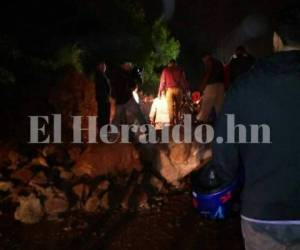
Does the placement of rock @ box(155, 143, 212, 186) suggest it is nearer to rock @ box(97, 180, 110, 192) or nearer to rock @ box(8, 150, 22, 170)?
rock @ box(97, 180, 110, 192)

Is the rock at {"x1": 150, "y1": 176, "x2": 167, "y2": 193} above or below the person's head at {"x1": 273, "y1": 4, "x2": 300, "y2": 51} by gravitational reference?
below

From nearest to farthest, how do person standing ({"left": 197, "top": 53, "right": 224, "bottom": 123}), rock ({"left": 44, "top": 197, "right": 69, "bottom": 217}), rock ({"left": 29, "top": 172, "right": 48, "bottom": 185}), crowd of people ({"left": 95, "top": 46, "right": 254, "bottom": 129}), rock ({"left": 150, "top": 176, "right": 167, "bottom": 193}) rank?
rock ({"left": 44, "top": 197, "right": 69, "bottom": 217}) → rock ({"left": 29, "top": 172, "right": 48, "bottom": 185}) → rock ({"left": 150, "top": 176, "right": 167, "bottom": 193}) → crowd of people ({"left": 95, "top": 46, "right": 254, "bottom": 129}) → person standing ({"left": 197, "top": 53, "right": 224, "bottom": 123})

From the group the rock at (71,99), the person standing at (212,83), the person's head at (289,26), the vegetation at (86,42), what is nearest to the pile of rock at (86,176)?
the rock at (71,99)

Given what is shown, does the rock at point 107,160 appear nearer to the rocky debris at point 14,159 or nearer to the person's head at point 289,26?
the rocky debris at point 14,159

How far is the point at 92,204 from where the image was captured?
6.11m

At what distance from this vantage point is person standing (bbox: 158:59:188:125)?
10.6 m

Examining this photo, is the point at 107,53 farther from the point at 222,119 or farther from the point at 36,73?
the point at 222,119

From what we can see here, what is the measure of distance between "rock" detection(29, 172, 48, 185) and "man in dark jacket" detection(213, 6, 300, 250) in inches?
177

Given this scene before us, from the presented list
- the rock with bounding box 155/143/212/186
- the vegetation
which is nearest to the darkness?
Answer: the vegetation

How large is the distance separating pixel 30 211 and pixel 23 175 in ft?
2.55

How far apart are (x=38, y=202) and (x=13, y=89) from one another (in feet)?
10.7

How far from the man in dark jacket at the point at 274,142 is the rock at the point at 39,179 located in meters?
4.50

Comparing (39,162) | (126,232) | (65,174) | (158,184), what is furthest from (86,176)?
(126,232)

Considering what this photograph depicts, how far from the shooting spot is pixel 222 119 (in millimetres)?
2184
